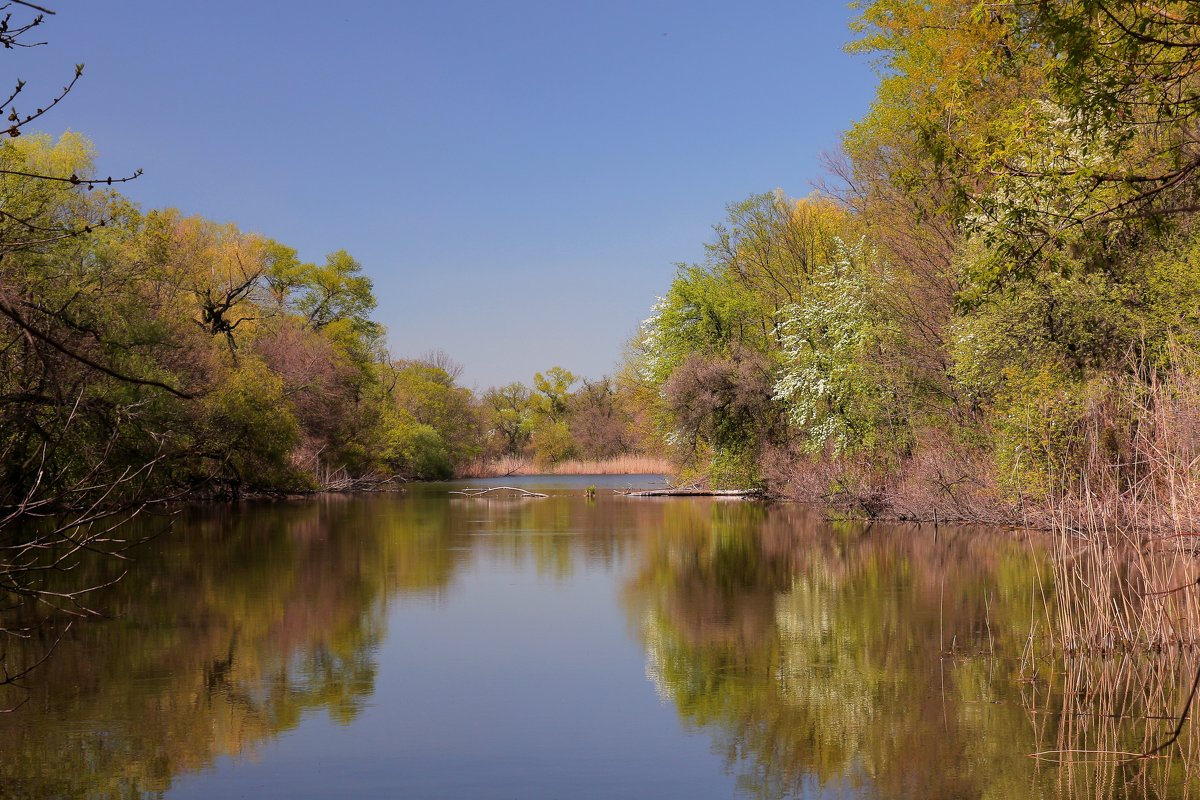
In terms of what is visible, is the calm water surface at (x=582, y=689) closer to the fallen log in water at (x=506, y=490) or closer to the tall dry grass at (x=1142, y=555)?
the tall dry grass at (x=1142, y=555)

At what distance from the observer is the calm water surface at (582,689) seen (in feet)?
24.1

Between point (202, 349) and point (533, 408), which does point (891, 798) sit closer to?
point (202, 349)

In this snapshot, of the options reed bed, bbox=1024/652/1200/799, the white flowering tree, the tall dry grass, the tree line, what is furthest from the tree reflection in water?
the white flowering tree

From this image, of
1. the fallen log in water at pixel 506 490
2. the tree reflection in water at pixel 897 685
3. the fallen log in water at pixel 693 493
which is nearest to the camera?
the tree reflection in water at pixel 897 685

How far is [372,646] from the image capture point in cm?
1207

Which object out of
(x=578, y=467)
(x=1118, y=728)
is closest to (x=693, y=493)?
(x=1118, y=728)

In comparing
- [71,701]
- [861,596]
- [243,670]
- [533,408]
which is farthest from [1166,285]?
[533,408]

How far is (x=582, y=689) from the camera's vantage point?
10.2 metres

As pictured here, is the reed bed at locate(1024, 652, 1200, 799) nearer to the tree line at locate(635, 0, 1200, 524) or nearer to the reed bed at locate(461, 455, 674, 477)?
the tree line at locate(635, 0, 1200, 524)

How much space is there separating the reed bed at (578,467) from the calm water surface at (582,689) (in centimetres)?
5146

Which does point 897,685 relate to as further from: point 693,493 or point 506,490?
point 506,490

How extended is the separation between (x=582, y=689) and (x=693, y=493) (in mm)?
32618

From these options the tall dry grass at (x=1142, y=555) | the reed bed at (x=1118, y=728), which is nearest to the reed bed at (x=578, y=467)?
the tall dry grass at (x=1142, y=555)

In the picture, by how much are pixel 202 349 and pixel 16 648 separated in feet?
80.0
